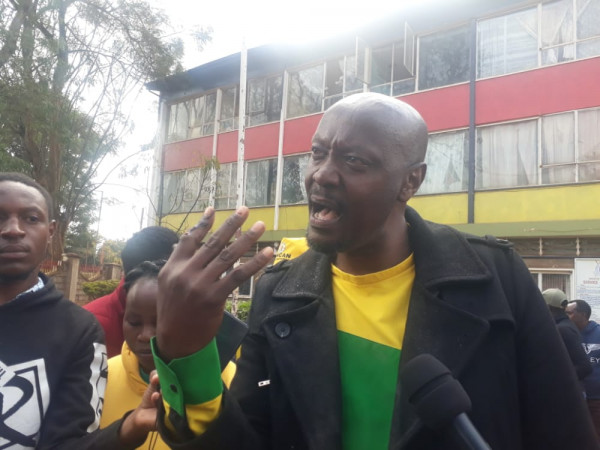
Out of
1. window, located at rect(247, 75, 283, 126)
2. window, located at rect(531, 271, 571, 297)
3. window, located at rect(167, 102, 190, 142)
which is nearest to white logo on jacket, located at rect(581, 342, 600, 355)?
window, located at rect(531, 271, 571, 297)

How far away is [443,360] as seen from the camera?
1.56 metres

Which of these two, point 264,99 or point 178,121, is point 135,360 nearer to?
point 264,99

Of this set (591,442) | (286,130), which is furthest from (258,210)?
(591,442)

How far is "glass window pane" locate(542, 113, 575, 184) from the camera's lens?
12.3m

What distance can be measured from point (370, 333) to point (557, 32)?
13.5m

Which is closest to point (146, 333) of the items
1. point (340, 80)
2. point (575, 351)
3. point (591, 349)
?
point (575, 351)

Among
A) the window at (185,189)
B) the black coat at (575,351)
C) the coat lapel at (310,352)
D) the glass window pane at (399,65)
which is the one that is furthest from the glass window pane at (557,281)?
the coat lapel at (310,352)

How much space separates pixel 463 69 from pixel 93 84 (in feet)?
29.7

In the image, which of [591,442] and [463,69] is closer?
[591,442]

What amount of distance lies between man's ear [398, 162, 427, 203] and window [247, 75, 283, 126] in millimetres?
16091

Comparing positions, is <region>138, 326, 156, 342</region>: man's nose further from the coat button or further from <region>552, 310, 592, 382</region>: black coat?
<region>552, 310, 592, 382</region>: black coat

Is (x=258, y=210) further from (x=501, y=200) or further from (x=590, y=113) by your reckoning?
(x=590, y=113)

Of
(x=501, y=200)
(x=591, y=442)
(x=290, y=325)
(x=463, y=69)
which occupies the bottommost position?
(x=591, y=442)

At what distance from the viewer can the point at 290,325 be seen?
175 cm
